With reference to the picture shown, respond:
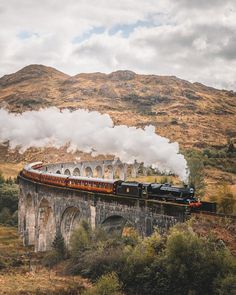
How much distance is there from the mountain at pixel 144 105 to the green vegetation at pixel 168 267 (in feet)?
276

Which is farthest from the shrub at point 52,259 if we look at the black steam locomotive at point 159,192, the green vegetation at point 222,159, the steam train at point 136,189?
the green vegetation at point 222,159

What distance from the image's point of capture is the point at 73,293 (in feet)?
66.7

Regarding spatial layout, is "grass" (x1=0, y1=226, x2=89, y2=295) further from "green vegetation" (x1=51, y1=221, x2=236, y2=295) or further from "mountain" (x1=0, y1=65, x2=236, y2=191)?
"mountain" (x1=0, y1=65, x2=236, y2=191)

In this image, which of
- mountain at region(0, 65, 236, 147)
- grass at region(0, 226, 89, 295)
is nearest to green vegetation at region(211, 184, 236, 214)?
grass at region(0, 226, 89, 295)

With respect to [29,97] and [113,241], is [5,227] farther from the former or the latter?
[29,97]

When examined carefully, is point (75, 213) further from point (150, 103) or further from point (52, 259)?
point (150, 103)

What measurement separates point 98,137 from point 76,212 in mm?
33158

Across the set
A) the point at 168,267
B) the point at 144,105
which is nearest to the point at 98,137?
the point at 168,267

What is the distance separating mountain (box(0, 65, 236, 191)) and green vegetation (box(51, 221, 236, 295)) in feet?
276

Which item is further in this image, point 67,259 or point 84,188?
point 84,188

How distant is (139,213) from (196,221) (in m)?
4.35

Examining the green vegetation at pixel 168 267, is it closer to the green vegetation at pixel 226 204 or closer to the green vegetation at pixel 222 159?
the green vegetation at pixel 226 204

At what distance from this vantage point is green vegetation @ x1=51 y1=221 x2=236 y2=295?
17.2 metres

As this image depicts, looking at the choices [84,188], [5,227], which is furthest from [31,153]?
[84,188]
